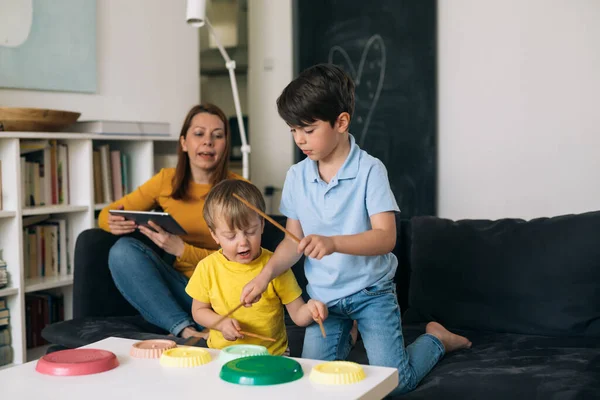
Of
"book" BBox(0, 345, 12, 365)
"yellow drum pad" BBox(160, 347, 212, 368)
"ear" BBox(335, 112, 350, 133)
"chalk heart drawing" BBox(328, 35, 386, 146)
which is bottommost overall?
"book" BBox(0, 345, 12, 365)

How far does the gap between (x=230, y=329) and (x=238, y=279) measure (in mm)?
Result: 204

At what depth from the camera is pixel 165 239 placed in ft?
8.46

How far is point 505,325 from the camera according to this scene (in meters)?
2.32

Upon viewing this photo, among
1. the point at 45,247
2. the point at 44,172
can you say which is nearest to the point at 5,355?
the point at 45,247

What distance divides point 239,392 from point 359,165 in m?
0.85

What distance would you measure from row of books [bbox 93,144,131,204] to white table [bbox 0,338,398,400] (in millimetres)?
2071

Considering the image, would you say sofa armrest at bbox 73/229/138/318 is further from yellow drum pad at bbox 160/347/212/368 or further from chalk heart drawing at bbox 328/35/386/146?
chalk heart drawing at bbox 328/35/386/146

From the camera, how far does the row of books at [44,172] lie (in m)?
3.12

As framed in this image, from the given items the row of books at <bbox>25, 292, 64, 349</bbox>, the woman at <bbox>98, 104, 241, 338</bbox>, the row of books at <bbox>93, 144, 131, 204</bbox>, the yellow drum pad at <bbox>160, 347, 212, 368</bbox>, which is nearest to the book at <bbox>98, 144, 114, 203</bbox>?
the row of books at <bbox>93, 144, 131, 204</bbox>

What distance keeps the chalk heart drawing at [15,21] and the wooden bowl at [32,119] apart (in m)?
0.40

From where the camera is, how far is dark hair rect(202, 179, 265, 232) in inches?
73.3

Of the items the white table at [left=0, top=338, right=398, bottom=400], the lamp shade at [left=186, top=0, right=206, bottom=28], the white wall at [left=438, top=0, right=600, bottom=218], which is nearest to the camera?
the white table at [left=0, top=338, right=398, bottom=400]

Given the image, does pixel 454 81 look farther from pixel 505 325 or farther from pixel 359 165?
pixel 359 165

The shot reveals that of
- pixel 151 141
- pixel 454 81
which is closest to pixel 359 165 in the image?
pixel 151 141
